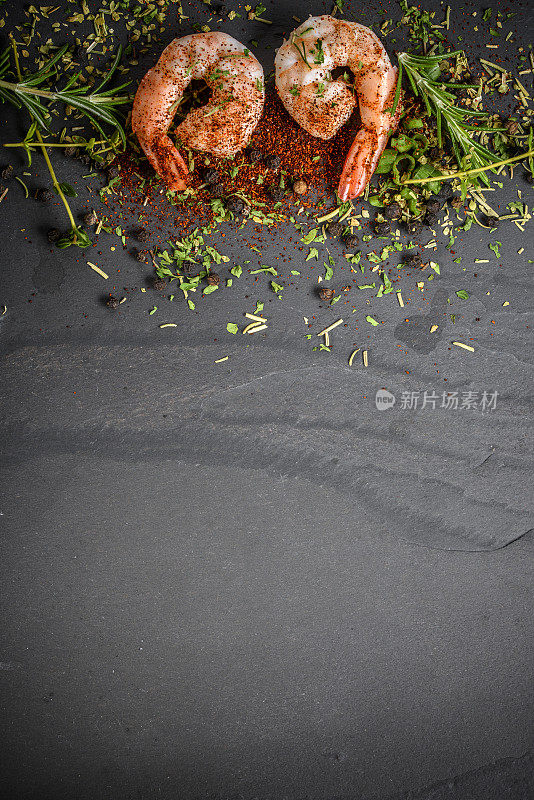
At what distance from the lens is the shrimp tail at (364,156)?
1.05m

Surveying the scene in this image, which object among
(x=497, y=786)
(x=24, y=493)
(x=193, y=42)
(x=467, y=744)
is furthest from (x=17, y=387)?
(x=497, y=786)

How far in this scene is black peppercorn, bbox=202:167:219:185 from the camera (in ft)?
3.54

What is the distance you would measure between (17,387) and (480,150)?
45.9 inches

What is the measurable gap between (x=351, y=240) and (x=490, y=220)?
34cm

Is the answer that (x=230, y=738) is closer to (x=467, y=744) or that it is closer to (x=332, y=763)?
(x=332, y=763)

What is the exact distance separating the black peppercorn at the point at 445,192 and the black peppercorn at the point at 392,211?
112 millimetres

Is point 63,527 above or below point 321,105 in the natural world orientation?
below

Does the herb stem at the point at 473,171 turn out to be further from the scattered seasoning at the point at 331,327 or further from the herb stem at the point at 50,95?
the herb stem at the point at 50,95

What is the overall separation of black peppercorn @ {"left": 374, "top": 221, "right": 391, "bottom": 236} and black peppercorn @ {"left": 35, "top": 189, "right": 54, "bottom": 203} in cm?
74

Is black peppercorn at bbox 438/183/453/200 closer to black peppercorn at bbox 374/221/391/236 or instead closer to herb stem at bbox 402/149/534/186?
herb stem at bbox 402/149/534/186

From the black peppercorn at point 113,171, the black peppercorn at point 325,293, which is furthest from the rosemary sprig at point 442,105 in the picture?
the black peppercorn at point 113,171

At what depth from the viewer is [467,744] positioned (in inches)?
48.3

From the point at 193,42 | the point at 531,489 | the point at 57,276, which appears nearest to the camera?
the point at 193,42

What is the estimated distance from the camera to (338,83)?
3.34ft
